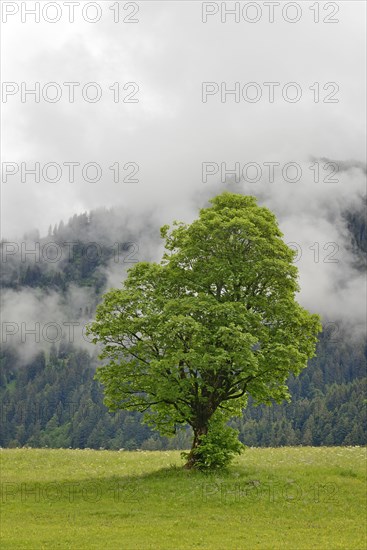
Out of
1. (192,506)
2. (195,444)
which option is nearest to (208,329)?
(195,444)

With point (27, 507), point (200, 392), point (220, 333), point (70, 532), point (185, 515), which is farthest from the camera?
point (200, 392)

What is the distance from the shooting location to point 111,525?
29.9 meters

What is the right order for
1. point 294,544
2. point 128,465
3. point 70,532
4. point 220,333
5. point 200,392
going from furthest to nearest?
point 128,465, point 200,392, point 220,333, point 70,532, point 294,544

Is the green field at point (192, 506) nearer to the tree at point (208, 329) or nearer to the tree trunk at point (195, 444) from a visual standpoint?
the tree trunk at point (195, 444)

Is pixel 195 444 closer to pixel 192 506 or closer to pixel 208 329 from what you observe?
pixel 192 506

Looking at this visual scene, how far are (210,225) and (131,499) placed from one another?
63.2 ft

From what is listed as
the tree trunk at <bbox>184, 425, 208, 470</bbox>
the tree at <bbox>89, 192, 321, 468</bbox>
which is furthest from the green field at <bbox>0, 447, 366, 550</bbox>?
the tree at <bbox>89, 192, 321, 468</bbox>

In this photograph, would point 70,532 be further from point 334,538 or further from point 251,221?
point 251,221

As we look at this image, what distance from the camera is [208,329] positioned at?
125 feet

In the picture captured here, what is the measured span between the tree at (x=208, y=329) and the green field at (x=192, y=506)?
357cm

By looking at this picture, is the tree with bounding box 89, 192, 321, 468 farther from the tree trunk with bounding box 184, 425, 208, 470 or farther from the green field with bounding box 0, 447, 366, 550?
the green field with bounding box 0, 447, 366, 550

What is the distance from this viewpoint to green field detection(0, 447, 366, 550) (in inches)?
1069

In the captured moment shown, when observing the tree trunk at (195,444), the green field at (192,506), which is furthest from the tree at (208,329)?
the green field at (192,506)

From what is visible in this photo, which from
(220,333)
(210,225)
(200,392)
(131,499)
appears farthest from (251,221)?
(131,499)
